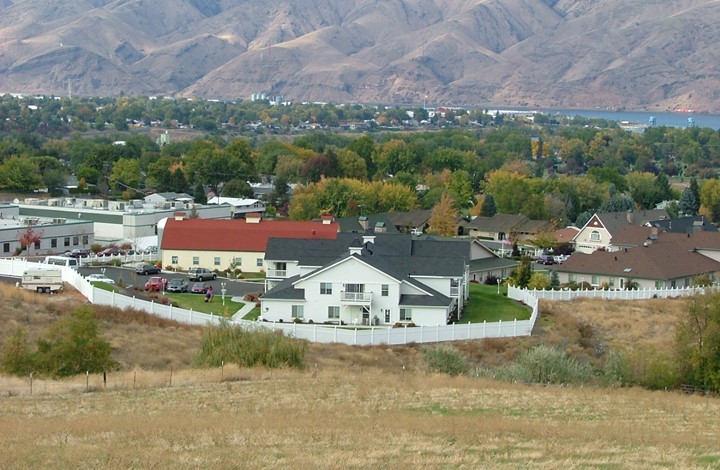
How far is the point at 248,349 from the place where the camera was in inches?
1505

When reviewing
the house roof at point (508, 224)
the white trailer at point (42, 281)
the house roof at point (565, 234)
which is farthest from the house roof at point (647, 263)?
the white trailer at point (42, 281)

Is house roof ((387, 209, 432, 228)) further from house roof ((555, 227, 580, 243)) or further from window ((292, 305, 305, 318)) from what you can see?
window ((292, 305, 305, 318))

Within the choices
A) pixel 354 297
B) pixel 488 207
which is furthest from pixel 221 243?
pixel 488 207

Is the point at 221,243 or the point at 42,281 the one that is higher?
the point at 221,243

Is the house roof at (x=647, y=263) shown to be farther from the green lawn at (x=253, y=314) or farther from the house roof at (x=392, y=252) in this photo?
the green lawn at (x=253, y=314)

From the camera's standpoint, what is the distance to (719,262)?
225ft

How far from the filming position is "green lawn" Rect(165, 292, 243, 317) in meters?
51.8

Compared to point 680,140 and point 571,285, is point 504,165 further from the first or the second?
point 571,285

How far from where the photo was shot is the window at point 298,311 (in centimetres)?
5116

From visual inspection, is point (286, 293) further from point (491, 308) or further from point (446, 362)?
point (446, 362)

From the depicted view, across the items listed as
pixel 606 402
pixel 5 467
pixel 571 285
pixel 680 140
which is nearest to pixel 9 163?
pixel 571 285

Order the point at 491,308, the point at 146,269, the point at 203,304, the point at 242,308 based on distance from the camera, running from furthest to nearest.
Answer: the point at 146,269 → the point at 491,308 → the point at 203,304 → the point at 242,308

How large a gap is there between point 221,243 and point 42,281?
12187 millimetres

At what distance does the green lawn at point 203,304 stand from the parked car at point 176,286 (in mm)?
407
